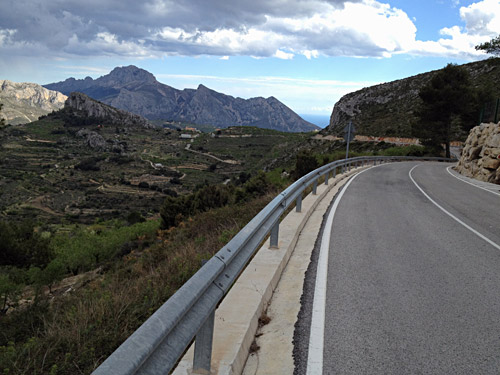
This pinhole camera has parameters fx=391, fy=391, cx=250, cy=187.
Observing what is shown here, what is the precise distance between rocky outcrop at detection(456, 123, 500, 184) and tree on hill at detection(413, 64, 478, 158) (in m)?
18.1

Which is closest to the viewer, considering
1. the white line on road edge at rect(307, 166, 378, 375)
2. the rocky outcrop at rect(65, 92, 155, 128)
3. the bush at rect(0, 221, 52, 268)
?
the white line on road edge at rect(307, 166, 378, 375)

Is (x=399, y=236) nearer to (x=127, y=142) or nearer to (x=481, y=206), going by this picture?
(x=481, y=206)

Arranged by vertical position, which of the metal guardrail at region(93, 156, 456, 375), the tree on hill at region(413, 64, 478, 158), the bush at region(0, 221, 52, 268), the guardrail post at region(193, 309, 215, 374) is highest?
the tree on hill at region(413, 64, 478, 158)

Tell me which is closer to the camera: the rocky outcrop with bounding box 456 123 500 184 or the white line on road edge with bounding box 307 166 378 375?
the white line on road edge with bounding box 307 166 378 375

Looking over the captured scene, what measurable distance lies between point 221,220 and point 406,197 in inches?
257

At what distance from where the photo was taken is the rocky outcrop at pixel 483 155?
19.9 m

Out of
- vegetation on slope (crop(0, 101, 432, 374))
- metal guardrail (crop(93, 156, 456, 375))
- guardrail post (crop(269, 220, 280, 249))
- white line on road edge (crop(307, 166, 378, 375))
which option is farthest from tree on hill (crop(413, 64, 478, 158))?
metal guardrail (crop(93, 156, 456, 375))

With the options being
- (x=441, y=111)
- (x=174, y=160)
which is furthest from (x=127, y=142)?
(x=441, y=111)

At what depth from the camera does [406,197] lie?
1309 centimetres

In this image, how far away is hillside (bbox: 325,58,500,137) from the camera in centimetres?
6588

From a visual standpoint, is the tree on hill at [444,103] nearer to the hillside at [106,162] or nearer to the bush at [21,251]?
the hillside at [106,162]

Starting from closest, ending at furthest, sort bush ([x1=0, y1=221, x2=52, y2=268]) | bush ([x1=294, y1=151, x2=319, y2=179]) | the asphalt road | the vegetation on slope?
the asphalt road
the vegetation on slope
bush ([x1=294, y1=151, x2=319, y2=179])
bush ([x1=0, y1=221, x2=52, y2=268])

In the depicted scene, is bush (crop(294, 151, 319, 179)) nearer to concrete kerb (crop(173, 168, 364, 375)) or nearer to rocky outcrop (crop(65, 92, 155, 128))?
concrete kerb (crop(173, 168, 364, 375))

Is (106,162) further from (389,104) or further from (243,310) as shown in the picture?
(243,310)
